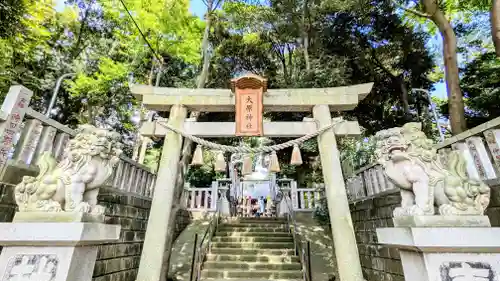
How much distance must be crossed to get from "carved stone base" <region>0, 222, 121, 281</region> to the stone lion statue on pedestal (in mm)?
203

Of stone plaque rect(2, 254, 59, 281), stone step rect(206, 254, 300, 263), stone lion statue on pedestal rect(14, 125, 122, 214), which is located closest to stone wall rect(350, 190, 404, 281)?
stone step rect(206, 254, 300, 263)

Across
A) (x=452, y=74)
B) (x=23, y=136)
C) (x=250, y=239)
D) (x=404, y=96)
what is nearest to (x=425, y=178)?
(x=23, y=136)

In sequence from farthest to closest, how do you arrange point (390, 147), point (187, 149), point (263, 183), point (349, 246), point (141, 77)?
1. point (263, 183)
2. point (141, 77)
3. point (187, 149)
4. point (349, 246)
5. point (390, 147)

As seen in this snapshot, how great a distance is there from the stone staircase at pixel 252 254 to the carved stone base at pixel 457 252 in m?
4.78

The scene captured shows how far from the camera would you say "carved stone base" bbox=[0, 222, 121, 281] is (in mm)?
2297

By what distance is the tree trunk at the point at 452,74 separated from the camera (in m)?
5.99

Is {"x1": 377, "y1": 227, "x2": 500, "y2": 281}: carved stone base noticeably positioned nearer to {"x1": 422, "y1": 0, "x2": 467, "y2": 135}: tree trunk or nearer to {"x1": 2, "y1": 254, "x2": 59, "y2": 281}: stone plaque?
{"x1": 2, "y1": 254, "x2": 59, "y2": 281}: stone plaque

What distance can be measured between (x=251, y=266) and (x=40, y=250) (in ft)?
17.7

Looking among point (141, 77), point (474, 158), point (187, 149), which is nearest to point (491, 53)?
point (474, 158)

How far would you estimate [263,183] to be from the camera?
16.3m

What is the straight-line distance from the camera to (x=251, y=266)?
677cm

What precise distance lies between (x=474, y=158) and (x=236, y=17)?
1146cm

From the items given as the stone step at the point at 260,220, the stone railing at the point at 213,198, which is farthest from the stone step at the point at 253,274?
the stone railing at the point at 213,198

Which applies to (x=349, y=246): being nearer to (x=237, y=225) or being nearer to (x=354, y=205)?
(x=354, y=205)
